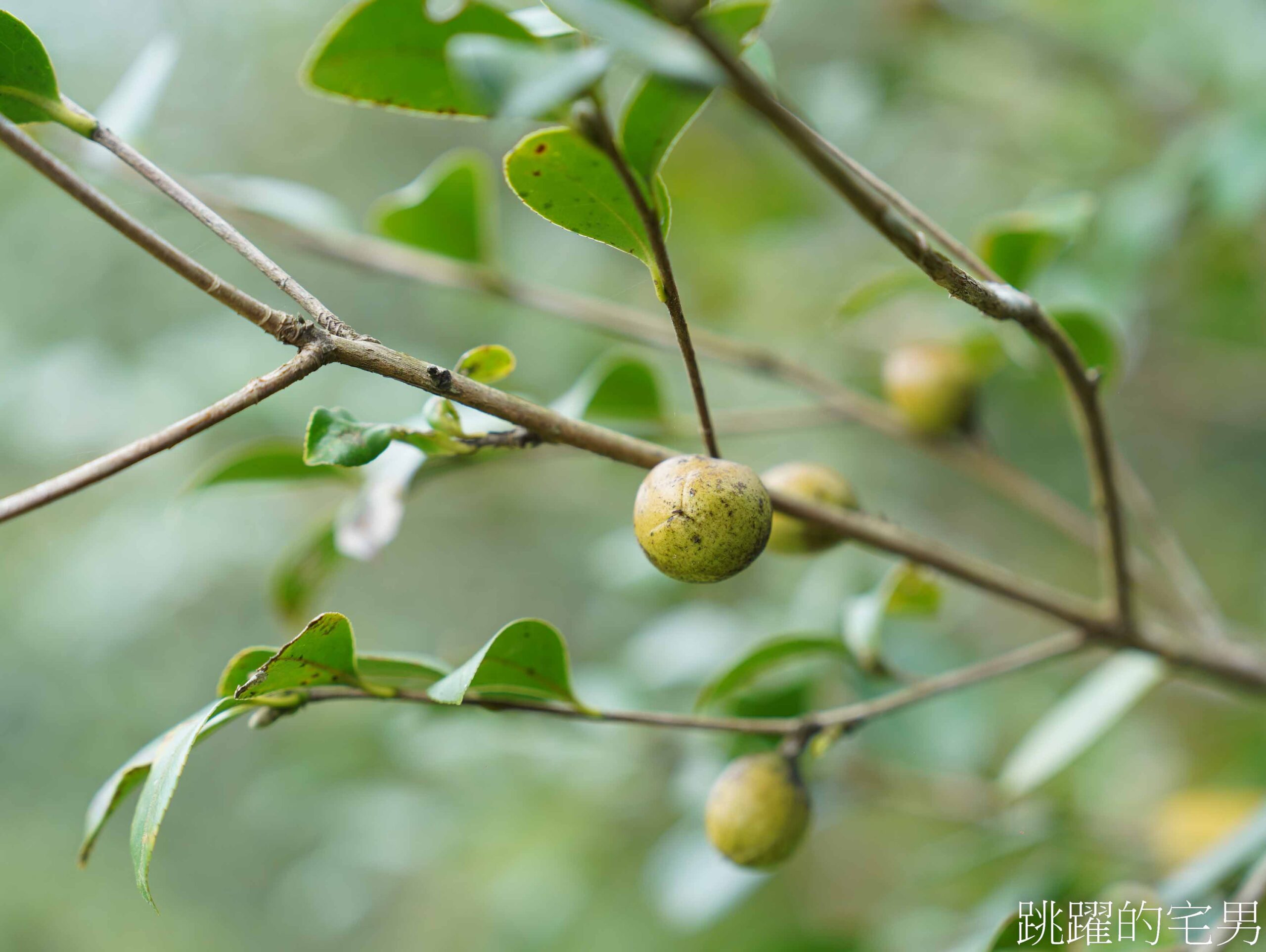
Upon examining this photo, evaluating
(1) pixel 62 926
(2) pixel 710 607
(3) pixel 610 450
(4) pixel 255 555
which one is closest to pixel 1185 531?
(2) pixel 710 607

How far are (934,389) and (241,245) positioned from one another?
25.9 inches

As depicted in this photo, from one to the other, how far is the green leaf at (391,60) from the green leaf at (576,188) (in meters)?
0.03

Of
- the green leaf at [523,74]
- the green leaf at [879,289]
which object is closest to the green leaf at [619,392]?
the green leaf at [879,289]

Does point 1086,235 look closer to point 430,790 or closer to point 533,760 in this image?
point 533,760

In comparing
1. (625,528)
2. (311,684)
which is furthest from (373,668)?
(625,528)

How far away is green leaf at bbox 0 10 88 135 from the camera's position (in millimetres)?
488

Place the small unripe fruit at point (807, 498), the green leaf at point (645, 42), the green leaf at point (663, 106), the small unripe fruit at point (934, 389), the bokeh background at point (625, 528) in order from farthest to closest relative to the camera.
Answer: the bokeh background at point (625, 528) → the small unripe fruit at point (934, 389) → the small unripe fruit at point (807, 498) → the green leaf at point (663, 106) → the green leaf at point (645, 42)

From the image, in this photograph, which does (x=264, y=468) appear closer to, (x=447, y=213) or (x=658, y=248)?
(x=447, y=213)

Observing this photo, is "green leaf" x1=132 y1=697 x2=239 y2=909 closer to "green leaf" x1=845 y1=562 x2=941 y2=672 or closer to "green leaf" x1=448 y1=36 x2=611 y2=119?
"green leaf" x1=448 y1=36 x2=611 y2=119

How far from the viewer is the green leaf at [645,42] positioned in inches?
11.8

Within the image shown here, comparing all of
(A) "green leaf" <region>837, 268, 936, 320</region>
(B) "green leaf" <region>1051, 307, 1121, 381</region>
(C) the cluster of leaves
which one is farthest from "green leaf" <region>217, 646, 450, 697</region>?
(B) "green leaf" <region>1051, 307, 1121, 381</region>

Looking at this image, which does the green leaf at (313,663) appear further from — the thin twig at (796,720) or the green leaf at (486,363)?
the green leaf at (486,363)

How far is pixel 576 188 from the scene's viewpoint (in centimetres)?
47

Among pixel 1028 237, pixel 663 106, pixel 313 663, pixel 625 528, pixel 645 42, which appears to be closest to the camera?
pixel 645 42
